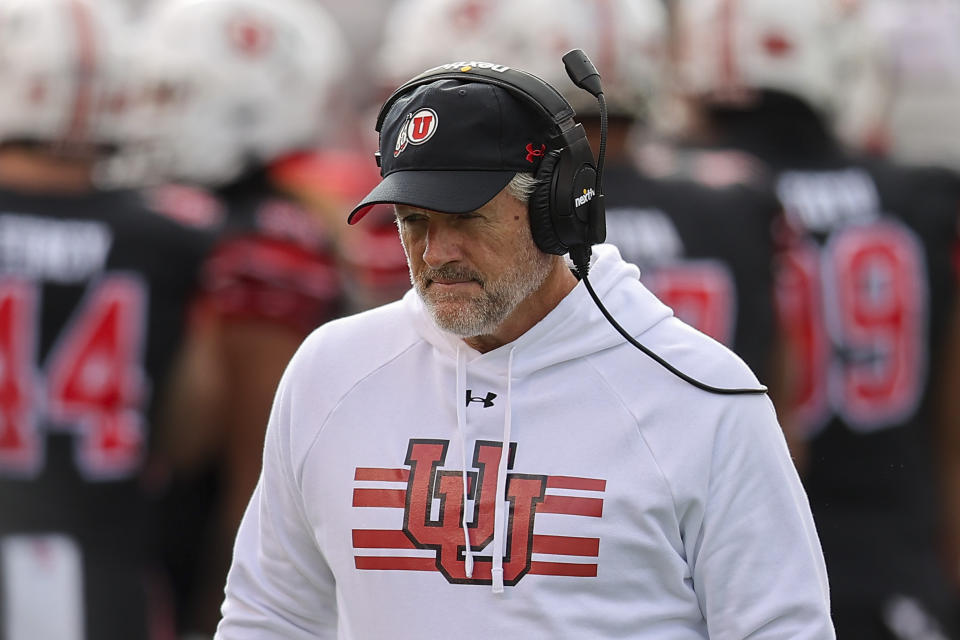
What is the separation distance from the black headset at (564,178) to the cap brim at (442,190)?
0.08 metres

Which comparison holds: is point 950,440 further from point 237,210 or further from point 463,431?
point 463,431

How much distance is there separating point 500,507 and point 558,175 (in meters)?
0.55

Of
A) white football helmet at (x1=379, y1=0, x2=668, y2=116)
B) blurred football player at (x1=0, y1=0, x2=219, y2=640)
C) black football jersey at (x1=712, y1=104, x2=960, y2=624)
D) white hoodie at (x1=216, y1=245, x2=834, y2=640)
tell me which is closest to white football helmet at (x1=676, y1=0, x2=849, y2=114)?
white football helmet at (x1=379, y1=0, x2=668, y2=116)

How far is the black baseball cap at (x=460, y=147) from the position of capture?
10.1 feet

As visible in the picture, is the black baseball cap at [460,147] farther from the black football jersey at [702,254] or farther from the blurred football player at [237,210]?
the blurred football player at [237,210]

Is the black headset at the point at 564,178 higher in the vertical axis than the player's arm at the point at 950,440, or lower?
higher

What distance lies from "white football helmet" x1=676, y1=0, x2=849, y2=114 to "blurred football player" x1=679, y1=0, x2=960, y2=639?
0.36 feet

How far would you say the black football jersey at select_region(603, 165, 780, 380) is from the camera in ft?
18.8

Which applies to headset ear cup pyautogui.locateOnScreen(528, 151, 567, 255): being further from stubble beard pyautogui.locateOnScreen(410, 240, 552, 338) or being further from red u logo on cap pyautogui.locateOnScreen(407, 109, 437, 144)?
red u logo on cap pyautogui.locateOnScreen(407, 109, 437, 144)

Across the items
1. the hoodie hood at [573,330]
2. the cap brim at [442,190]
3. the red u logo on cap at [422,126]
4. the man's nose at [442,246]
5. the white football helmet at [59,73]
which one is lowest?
the hoodie hood at [573,330]

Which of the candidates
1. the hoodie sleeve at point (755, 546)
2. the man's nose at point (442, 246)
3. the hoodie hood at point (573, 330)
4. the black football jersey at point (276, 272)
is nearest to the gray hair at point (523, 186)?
the man's nose at point (442, 246)

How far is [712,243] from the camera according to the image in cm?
581

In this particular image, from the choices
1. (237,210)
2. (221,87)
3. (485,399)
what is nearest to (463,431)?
(485,399)

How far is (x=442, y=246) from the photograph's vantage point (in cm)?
316
